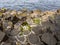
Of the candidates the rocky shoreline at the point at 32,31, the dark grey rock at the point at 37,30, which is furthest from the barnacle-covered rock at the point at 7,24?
the dark grey rock at the point at 37,30

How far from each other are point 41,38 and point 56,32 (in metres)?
0.49

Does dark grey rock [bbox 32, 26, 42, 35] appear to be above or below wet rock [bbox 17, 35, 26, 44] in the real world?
above

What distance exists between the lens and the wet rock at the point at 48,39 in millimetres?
7651

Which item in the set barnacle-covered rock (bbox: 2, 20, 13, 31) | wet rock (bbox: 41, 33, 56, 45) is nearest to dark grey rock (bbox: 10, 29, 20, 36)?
barnacle-covered rock (bbox: 2, 20, 13, 31)

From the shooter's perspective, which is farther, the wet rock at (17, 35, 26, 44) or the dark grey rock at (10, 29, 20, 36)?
the dark grey rock at (10, 29, 20, 36)

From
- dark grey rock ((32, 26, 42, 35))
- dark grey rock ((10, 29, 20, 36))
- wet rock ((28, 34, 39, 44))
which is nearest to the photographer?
wet rock ((28, 34, 39, 44))

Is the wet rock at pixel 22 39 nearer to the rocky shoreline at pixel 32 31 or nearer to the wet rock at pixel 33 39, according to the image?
the rocky shoreline at pixel 32 31

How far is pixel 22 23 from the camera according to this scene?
8.29m

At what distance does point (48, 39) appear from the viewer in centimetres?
767

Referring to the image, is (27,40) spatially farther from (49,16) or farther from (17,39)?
(49,16)

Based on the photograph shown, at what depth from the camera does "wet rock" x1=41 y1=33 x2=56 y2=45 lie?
7651 mm

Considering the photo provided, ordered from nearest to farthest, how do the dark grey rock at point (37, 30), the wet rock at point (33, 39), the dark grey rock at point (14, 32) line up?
the wet rock at point (33, 39) → the dark grey rock at point (37, 30) → the dark grey rock at point (14, 32)

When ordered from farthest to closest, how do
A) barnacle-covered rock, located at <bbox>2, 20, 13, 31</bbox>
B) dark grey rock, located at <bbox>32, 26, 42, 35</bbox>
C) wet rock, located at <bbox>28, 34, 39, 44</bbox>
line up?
barnacle-covered rock, located at <bbox>2, 20, 13, 31</bbox> → dark grey rock, located at <bbox>32, 26, 42, 35</bbox> → wet rock, located at <bbox>28, 34, 39, 44</bbox>

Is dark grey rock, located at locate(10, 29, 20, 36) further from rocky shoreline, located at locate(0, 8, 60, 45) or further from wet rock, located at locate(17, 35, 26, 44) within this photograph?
wet rock, located at locate(17, 35, 26, 44)
